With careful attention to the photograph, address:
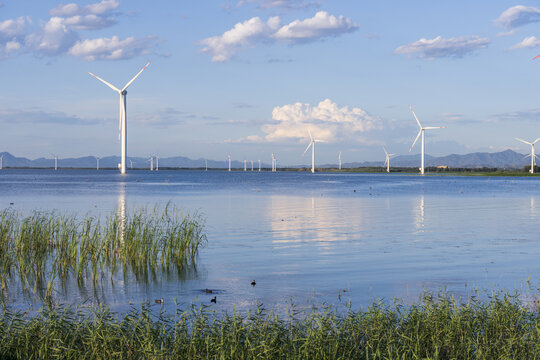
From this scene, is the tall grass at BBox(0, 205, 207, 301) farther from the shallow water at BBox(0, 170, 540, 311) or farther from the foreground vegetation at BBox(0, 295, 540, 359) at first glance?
the foreground vegetation at BBox(0, 295, 540, 359)

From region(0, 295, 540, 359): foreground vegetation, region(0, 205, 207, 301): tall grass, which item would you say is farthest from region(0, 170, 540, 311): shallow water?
region(0, 295, 540, 359): foreground vegetation

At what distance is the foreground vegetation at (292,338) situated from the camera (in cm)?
1207

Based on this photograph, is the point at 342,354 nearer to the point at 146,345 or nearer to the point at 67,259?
the point at 146,345

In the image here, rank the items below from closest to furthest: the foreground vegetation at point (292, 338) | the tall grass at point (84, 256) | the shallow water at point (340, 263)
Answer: the foreground vegetation at point (292, 338), the shallow water at point (340, 263), the tall grass at point (84, 256)

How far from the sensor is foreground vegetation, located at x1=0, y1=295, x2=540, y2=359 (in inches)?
475

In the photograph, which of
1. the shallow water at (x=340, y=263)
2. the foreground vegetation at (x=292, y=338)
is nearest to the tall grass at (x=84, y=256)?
the shallow water at (x=340, y=263)

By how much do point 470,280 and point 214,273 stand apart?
10.0 meters

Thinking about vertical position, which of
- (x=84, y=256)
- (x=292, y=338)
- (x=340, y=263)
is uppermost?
(x=84, y=256)

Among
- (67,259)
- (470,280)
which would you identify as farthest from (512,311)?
(67,259)

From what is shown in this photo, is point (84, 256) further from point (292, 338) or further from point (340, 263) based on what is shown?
point (292, 338)

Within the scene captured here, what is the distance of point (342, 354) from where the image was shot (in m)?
12.5

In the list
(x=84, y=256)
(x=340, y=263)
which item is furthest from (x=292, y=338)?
(x=340, y=263)

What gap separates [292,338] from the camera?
1314 cm

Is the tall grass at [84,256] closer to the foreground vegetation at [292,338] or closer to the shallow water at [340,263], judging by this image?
the shallow water at [340,263]
